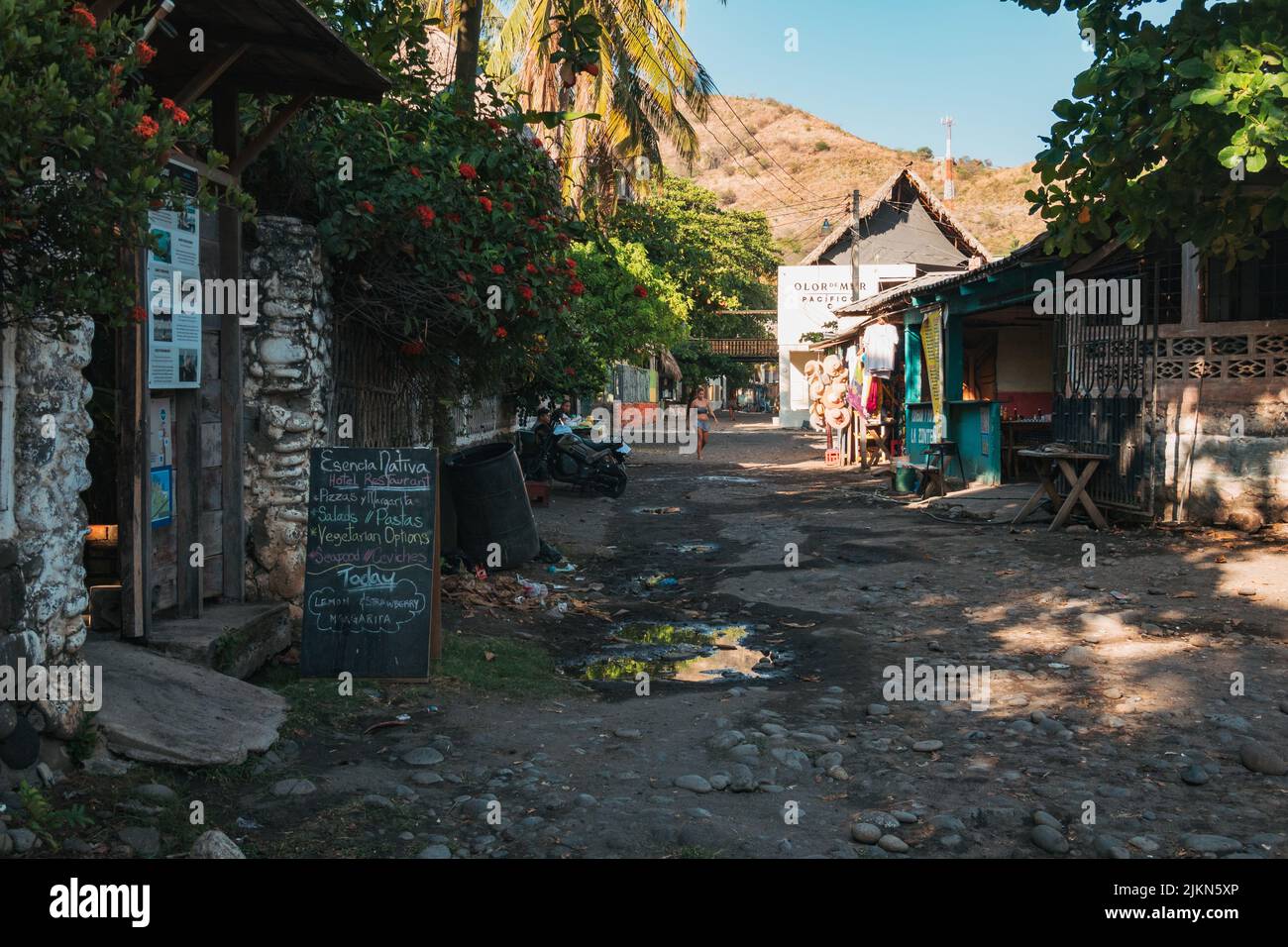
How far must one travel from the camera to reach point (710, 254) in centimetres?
4984

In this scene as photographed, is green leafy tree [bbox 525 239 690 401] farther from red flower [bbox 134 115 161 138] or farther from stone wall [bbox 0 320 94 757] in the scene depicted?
red flower [bbox 134 115 161 138]

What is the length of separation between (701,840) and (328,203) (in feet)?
16.9

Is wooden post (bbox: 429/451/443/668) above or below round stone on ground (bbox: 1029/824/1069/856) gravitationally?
above

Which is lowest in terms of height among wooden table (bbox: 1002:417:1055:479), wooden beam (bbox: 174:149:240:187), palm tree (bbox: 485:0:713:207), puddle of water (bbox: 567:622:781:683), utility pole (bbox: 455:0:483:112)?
puddle of water (bbox: 567:622:781:683)

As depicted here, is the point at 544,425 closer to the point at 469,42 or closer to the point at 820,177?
the point at 469,42

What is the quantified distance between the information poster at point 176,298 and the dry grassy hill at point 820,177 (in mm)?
47761

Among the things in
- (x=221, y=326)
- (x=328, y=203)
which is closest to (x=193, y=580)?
(x=221, y=326)

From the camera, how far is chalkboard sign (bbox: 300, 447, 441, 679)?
6.36m

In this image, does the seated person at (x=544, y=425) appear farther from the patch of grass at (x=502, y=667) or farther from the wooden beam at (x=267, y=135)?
the wooden beam at (x=267, y=135)

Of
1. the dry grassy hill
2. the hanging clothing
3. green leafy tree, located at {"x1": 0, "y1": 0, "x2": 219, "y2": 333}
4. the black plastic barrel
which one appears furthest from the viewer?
the dry grassy hill

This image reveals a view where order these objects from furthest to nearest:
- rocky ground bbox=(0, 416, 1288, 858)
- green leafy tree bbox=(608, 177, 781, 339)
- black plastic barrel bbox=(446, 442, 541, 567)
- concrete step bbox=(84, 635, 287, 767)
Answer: green leafy tree bbox=(608, 177, 781, 339)
black plastic barrel bbox=(446, 442, 541, 567)
concrete step bbox=(84, 635, 287, 767)
rocky ground bbox=(0, 416, 1288, 858)

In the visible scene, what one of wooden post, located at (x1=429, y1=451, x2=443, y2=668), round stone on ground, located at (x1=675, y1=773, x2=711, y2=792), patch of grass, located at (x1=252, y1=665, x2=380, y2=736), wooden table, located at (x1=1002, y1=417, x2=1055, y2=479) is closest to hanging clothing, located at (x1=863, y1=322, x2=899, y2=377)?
wooden table, located at (x1=1002, y1=417, x2=1055, y2=479)

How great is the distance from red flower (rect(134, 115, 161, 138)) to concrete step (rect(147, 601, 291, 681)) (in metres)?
3.03

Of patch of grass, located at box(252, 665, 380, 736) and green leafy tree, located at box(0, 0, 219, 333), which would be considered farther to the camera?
patch of grass, located at box(252, 665, 380, 736)
